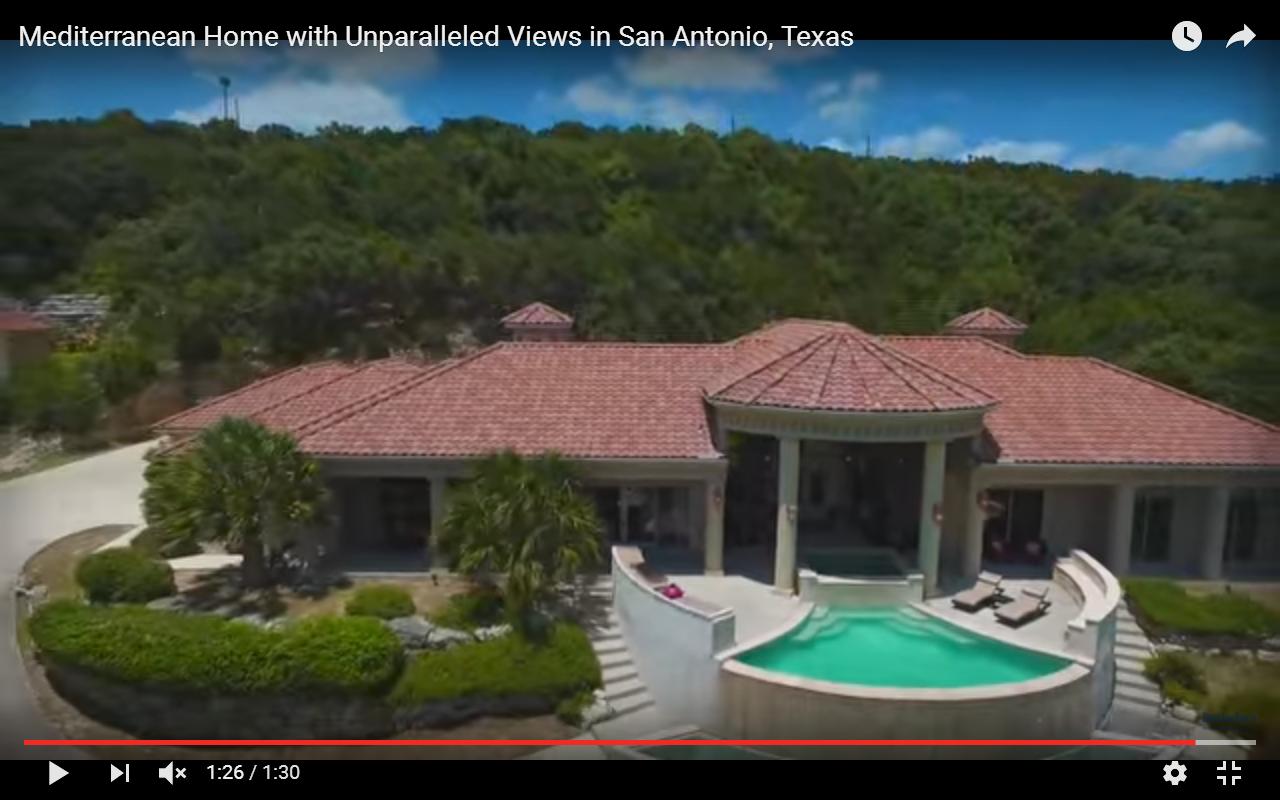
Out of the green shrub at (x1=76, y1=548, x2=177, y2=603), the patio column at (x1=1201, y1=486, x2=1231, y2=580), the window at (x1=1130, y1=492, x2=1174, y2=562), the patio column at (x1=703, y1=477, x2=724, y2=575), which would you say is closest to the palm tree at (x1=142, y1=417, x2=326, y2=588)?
the green shrub at (x1=76, y1=548, x2=177, y2=603)

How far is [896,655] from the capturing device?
15.1m

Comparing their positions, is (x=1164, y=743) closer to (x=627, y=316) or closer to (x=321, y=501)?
(x=321, y=501)

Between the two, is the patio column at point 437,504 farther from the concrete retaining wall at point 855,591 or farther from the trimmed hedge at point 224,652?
the concrete retaining wall at point 855,591

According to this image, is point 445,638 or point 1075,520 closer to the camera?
point 445,638

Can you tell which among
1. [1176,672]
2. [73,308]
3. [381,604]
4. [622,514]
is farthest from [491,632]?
[1176,672]

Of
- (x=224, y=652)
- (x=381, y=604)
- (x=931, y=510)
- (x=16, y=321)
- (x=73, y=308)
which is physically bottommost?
(x=381, y=604)

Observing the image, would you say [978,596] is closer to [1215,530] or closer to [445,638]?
[1215,530]

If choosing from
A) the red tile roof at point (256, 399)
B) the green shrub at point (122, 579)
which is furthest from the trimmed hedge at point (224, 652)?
the red tile roof at point (256, 399)

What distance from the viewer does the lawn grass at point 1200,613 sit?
16.5 meters

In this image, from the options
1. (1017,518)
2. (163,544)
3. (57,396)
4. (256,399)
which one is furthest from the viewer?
(256,399)

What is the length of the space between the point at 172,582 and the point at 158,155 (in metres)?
8.01

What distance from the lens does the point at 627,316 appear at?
41438mm

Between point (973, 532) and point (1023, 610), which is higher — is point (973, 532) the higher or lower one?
the higher one
